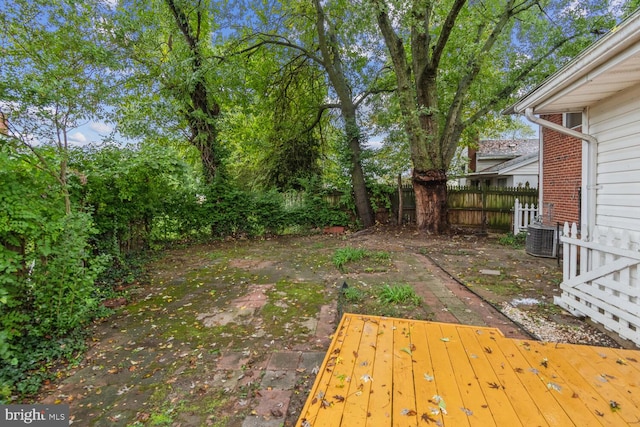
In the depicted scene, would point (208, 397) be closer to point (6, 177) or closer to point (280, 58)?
point (6, 177)

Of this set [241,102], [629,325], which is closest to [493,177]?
[241,102]

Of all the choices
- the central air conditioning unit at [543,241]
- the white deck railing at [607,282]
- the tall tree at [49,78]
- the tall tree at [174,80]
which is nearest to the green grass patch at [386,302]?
the white deck railing at [607,282]

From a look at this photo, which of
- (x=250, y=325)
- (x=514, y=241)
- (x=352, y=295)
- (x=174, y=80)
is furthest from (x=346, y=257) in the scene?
(x=174, y=80)

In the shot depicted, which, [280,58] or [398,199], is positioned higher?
[280,58]

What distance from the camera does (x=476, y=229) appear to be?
365 inches

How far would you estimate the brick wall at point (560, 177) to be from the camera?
20.0 ft

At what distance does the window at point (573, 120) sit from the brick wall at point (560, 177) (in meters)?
0.26

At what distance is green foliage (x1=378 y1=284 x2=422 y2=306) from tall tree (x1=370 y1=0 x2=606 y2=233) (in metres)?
4.57

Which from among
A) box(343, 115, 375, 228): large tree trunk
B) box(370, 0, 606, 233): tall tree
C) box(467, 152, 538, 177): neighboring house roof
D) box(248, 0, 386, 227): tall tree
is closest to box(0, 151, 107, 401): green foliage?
box(370, 0, 606, 233): tall tree

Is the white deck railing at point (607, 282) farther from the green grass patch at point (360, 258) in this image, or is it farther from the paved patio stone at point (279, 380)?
the paved patio stone at point (279, 380)

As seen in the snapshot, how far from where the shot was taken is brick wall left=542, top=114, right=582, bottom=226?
6.09 metres

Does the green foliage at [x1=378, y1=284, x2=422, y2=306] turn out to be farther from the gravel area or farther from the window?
the window

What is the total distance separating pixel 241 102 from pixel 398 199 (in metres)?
5.82

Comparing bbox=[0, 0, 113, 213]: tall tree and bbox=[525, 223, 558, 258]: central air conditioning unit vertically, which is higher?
bbox=[0, 0, 113, 213]: tall tree
